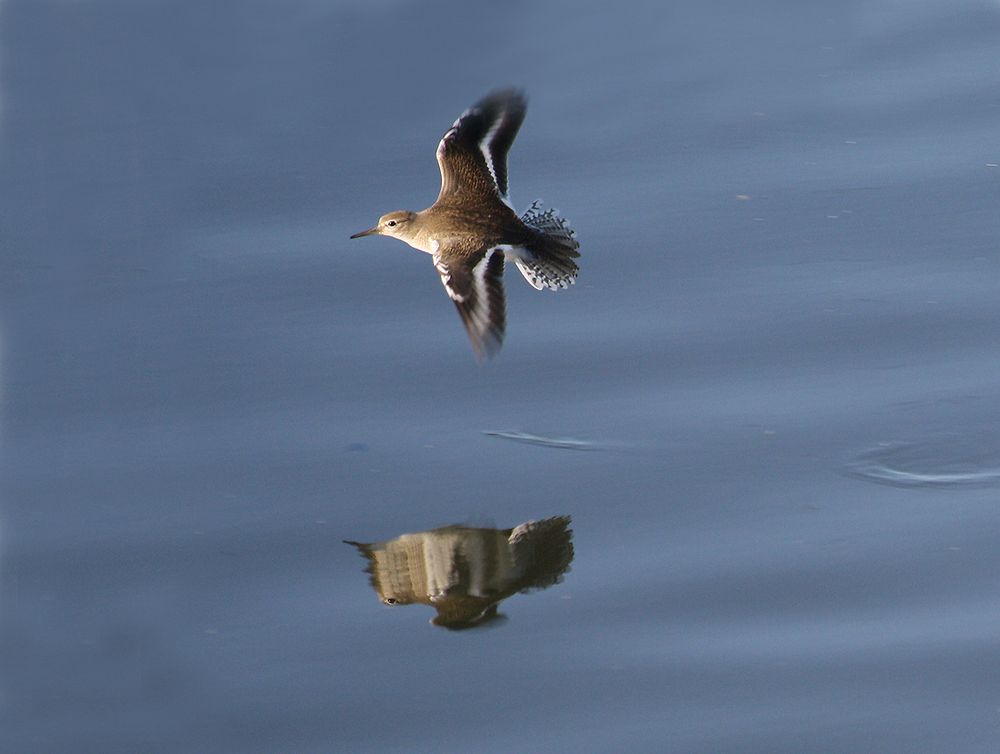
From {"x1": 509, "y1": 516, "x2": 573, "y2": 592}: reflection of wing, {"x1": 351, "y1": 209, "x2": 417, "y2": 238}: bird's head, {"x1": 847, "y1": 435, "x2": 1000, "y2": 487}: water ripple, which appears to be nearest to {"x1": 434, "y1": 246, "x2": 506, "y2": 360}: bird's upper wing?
{"x1": 351, "y1": 209, "x2": 417, "y2": 238}: bird's head

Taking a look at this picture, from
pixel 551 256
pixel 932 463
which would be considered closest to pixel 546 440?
pixel 551 256

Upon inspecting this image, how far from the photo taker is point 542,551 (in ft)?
18.1

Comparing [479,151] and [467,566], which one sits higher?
[479,151]

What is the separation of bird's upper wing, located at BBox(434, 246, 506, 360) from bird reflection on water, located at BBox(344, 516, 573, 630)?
635 mm

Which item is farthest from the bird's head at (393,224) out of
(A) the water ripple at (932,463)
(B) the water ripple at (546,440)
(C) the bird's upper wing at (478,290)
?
(A) the water ripple at (932,463)

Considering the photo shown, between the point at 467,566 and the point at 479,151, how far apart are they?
6.25 feet

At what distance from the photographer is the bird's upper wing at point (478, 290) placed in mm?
5918

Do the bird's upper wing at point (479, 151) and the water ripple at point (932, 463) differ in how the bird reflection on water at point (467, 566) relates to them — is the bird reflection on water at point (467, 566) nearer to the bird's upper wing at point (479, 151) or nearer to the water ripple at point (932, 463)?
the water ripple at point (932, 463)

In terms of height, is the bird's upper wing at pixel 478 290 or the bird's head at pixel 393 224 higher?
the bird's head at pixel 393 224

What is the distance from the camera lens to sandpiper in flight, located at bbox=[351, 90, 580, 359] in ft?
21.2

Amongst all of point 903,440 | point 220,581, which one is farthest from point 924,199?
point 220,581

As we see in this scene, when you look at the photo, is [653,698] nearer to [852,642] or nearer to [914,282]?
[852,642]

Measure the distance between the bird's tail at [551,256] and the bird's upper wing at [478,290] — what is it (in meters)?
0.22

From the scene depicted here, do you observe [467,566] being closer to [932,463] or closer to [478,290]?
[478,290]
